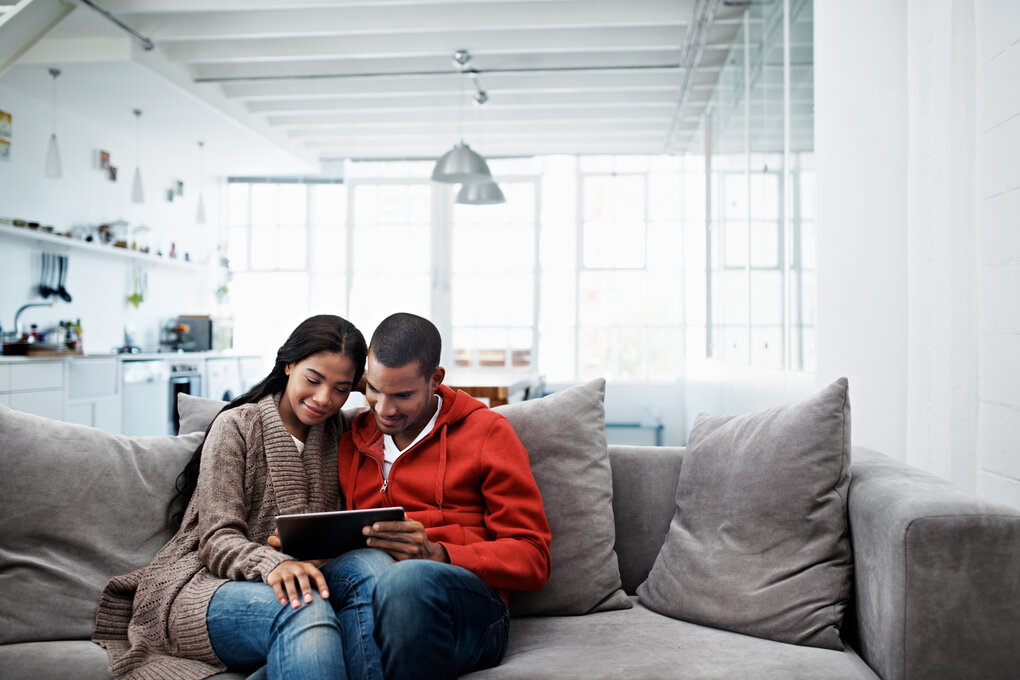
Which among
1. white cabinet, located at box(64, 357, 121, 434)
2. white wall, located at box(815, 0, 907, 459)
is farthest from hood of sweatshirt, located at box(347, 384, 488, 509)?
white cabinet, located at box(64, 357, 121, 434)

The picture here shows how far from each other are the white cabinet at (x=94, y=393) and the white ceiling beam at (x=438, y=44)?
232 centimetres

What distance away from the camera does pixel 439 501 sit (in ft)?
5.73

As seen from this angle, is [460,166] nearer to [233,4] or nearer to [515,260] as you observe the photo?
[233,4]

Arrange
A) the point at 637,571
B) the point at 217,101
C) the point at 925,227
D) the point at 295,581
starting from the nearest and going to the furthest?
the point at 295,581 < the point at 637,571 < the point at 925,227 < the point at 217,101

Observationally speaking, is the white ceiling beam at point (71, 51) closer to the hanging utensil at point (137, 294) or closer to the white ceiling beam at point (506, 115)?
the white ceiling beam at point (506, 115)

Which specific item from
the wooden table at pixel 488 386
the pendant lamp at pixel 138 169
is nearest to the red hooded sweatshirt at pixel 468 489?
the wooden table at pixel 488 386

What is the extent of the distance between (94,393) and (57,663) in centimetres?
469

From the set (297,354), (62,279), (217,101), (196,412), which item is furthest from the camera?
(217,101)

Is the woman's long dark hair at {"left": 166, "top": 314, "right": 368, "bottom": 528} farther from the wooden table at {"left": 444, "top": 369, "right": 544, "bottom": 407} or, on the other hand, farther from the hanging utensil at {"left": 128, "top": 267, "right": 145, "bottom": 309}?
the hanging utensil at {"left": 128, "top": 267, "right": 145, "bottom": 309}

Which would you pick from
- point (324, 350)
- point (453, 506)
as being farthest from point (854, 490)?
point (324, 350)

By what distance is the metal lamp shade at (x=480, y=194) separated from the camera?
571cm

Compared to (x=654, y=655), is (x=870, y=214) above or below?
above

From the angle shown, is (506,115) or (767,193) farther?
(506,115)

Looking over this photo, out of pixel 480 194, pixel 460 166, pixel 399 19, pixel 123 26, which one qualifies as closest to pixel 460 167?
pixel 460 166
